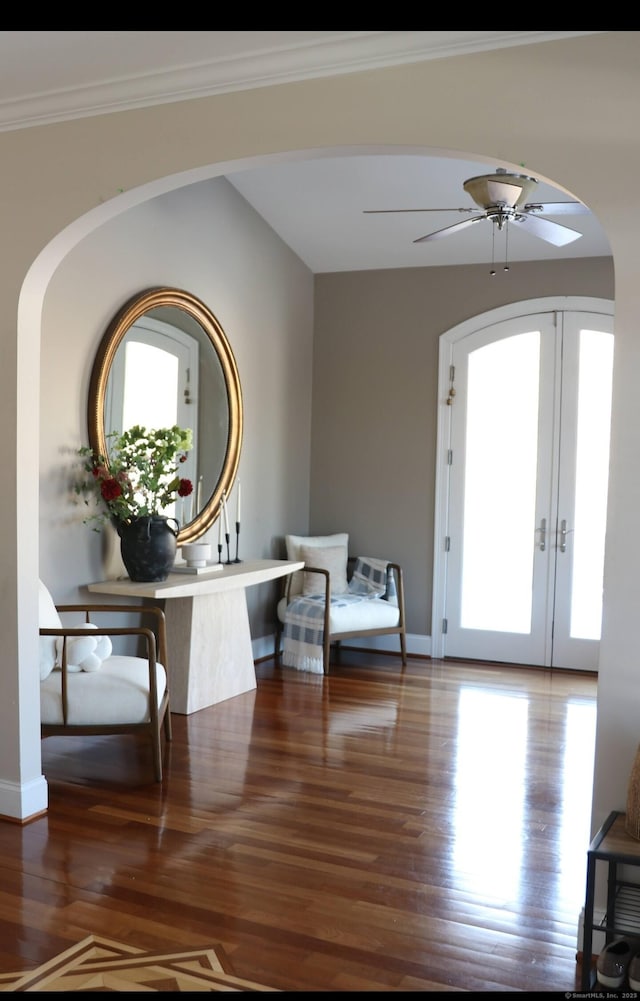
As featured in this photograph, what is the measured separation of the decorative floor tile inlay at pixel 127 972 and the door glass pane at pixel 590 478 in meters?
4.22

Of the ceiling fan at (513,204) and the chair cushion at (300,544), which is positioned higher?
the ceiling fan at (513,204)

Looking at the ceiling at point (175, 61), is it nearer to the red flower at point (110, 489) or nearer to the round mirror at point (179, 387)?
the round mirror at point (179, 387)

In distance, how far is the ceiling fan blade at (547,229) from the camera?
4531 mm

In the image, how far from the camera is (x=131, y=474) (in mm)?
4922

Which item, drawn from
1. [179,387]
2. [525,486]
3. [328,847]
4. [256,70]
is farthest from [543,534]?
[256,70]

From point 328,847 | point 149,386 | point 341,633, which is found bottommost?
point 328,847

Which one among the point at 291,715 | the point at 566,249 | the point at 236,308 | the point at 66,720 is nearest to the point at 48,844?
the point at 66,720

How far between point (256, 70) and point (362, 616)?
3952 mm

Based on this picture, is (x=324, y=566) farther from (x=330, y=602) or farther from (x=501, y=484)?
(x=501, y=484)

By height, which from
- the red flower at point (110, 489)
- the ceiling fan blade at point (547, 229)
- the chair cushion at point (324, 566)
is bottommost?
the chair cushion at point (324, 566)

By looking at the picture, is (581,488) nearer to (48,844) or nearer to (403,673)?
(403,673)

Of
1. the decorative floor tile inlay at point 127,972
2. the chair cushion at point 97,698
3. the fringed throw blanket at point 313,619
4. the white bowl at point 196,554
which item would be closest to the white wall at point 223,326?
the fringed throw blanket at point 313,619

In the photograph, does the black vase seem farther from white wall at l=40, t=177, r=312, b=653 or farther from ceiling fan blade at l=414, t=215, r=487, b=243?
ceiling fan blade at l=414, t=215, r=487, b=243

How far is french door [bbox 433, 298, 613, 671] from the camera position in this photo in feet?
20.6
